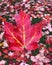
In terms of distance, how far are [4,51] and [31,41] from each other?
0.56 meters

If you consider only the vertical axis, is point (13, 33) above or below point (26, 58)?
above

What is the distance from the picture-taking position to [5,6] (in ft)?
17.3

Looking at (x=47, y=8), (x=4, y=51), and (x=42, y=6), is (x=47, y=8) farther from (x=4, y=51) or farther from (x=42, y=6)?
(x=4, y=51)

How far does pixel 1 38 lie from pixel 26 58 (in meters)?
A: 0.78

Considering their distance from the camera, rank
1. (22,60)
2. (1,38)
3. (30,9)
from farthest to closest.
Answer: (30,9), (1,38), (22,60)

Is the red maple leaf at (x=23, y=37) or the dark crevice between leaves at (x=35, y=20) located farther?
the dark crevice between leaves at (x=35, y=20)

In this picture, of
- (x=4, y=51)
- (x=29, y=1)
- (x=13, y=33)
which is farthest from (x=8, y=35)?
(x=29, y=1)

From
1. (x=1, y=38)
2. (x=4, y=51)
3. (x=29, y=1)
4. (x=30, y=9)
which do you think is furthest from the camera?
(x=29, y=1)

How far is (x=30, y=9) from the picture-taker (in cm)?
511

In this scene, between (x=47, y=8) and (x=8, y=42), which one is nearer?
(x=8, y=42)

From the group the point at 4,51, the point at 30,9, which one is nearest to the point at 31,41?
the point at 4,51

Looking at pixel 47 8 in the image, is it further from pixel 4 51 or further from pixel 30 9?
pixel 4 51

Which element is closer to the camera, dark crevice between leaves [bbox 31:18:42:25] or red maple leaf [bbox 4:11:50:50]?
red maple leaf [bbox 4:11:50:50]

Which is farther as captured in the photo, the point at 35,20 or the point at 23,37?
the point at 35,20
